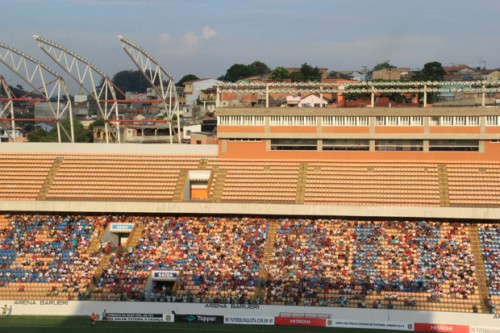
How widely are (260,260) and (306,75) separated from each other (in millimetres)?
89585

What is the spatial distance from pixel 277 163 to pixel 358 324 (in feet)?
58.4

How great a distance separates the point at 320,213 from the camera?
54219 mm

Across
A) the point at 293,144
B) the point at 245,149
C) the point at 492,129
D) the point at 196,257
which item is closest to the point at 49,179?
the point at 245,149

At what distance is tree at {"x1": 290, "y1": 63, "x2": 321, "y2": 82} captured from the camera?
133 meters

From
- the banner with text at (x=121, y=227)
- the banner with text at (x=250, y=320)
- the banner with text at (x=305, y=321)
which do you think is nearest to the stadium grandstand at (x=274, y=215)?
the banner with text at (x=121, y=227)

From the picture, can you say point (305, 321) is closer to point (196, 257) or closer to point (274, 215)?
point (196, 257)

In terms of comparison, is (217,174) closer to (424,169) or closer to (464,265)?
(424,169)

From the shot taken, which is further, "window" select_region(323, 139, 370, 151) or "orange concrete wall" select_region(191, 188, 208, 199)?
"orange concrete wall" select_region(191, 188, 208, 199)

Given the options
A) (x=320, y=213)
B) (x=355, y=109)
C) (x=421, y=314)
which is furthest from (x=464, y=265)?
(x=355, y=109)

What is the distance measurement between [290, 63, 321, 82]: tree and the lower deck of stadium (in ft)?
261

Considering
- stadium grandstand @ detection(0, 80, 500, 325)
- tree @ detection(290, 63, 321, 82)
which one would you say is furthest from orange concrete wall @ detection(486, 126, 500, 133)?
tree @ detection(290, 63, 321, 82)

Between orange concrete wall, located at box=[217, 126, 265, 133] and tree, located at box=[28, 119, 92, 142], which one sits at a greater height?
orange concrete wall, located at box=[217, 126, 265, 133]

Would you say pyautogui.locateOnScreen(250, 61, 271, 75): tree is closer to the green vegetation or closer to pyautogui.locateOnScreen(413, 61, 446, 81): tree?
pyautogui.locateOnScreen(413, 61, 446, 81): tree

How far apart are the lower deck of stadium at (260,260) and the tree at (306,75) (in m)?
79.5
